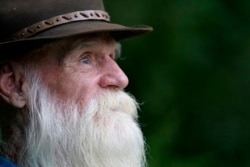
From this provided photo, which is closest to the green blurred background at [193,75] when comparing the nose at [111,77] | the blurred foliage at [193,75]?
the blurred foliage at [193,75]

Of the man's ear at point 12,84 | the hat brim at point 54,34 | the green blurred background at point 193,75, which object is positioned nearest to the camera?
the hat brim at point 54,34

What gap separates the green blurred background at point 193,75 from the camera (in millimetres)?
6199

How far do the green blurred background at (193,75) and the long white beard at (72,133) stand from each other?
7.66 ft

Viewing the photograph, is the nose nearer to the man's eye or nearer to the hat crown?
the man's eye

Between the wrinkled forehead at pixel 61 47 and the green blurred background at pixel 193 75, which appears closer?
the wrinkled forehead at pixel 61 47

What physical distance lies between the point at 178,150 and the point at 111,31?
2522 millimetres

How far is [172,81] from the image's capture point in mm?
6340

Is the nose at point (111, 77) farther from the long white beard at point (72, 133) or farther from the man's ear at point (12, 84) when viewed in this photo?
the man's ear at point (12, 84)

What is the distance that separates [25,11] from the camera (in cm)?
365

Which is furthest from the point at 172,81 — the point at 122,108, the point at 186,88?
the point at 122,108

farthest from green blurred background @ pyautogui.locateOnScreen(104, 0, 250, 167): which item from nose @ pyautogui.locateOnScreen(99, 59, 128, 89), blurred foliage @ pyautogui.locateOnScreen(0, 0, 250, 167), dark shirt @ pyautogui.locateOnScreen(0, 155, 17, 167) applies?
dark shirt @ pyautogui.locateOnScreen(0, 155, 17, 167)

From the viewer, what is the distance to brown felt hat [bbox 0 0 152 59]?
142 inches

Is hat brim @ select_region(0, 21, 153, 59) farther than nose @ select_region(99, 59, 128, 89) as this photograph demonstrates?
No

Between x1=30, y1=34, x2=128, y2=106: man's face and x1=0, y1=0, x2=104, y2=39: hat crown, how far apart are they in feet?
0.42
